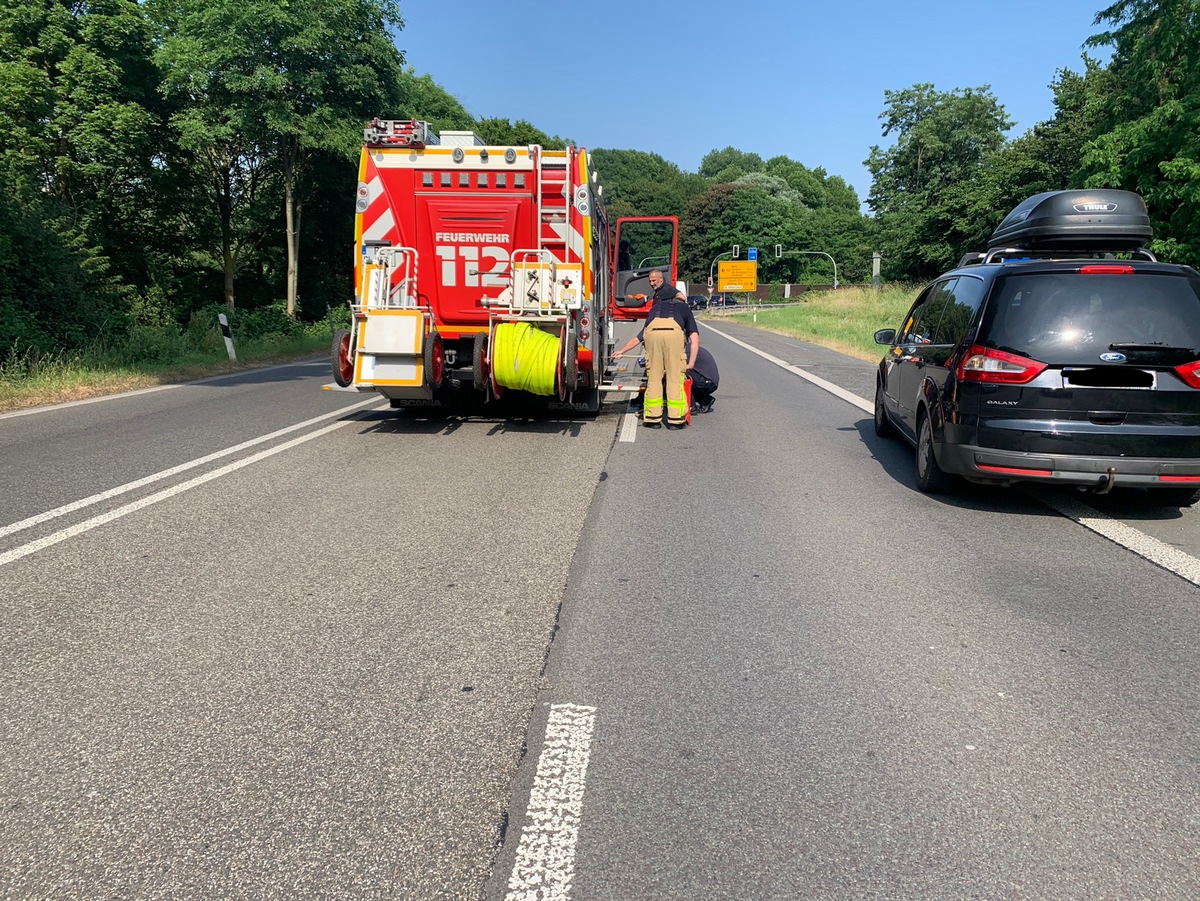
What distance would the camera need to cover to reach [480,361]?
9367 millimetres

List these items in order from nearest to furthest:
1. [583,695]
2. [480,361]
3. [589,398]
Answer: [583,695] < [480,361] < [589,398]

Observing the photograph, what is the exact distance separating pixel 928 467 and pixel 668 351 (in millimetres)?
3909

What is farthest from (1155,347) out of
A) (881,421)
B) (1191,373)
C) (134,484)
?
(134,484)

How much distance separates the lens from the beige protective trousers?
1036 cm

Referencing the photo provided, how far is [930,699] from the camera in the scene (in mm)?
3609

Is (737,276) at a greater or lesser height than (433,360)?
greater

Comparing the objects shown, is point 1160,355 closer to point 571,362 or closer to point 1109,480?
point 1109,480

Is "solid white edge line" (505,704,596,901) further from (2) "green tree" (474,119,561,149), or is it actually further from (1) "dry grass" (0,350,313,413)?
(2) "green tree" (474,119,561,149)

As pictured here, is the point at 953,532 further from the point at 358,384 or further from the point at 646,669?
the point at 358,384

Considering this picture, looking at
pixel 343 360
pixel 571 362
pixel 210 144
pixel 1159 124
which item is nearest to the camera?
pixel 571 362

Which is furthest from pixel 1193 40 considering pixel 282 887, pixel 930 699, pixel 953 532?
pixel 282 887

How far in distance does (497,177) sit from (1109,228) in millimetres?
6377

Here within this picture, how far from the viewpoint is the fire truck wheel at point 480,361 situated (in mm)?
9352

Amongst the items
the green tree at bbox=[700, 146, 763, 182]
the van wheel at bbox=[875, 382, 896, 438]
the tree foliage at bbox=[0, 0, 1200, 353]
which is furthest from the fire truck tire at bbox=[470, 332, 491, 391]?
the green tree at bbox=[700, 146, 763, 182]
